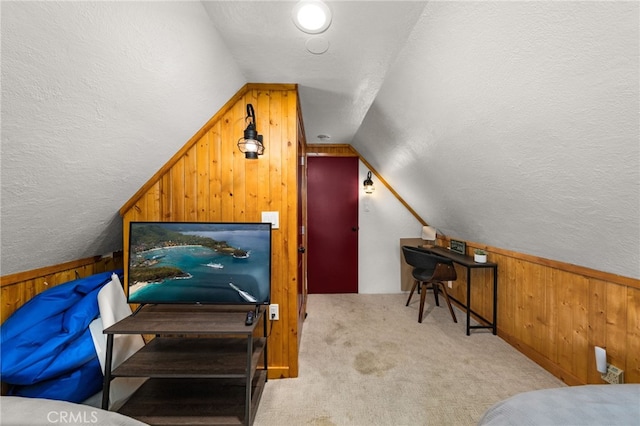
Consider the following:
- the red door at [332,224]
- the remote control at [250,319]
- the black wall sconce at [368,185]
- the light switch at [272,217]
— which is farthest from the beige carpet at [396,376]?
the black wall sconce at [368,185]

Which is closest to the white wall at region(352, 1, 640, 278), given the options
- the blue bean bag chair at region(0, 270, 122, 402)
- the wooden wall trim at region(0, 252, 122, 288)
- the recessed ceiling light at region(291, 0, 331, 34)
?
the recessed ceiling light at region(291, 0, 331, 34)

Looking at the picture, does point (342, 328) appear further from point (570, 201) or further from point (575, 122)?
point (575, 122)

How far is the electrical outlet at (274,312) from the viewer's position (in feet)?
6.25

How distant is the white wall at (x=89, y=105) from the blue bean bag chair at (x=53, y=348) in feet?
1.00

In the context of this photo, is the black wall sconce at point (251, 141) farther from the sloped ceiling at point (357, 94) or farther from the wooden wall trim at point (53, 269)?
the wooden wall trim at point (53, 269)

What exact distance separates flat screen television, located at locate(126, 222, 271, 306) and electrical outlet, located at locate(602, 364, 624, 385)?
227 centimetres

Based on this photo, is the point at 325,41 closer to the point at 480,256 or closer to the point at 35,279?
the point at 35,279

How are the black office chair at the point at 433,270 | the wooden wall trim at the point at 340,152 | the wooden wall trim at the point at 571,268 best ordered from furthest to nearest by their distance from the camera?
the wooden wall trim at the point at 340,152, the black office chair at the point at 433,270, the wooden wall trim at the point at 571,268

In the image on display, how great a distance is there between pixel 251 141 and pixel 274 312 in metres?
1.35

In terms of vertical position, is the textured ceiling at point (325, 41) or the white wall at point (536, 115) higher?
the textured ceiling at point (325, 41)

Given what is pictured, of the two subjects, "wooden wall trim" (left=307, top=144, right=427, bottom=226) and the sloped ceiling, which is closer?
the sloped ceiling

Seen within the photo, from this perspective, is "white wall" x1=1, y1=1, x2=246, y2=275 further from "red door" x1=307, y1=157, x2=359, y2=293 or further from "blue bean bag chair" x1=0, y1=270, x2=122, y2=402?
"red door" x1=307, y1=157, x2=359, y2=293

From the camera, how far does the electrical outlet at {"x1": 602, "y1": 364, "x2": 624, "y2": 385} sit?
1.48 metres

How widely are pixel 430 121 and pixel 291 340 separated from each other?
2077 mm
